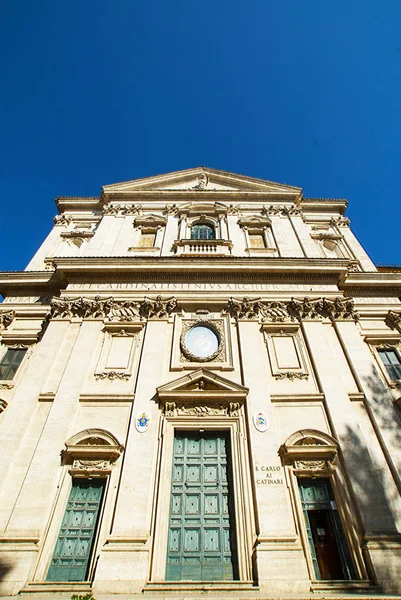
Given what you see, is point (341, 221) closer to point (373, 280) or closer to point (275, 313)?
point (373, 280)

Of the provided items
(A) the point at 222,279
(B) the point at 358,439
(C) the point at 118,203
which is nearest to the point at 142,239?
(C) the point at 118,203

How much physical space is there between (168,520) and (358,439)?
5.69 metres

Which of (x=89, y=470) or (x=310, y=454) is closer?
(x=89, y=470)

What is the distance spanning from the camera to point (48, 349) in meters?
12.2

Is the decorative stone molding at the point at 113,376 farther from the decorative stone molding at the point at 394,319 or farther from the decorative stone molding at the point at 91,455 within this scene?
the decorative stone molding at the point at 394,319

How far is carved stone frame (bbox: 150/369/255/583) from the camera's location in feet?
27.8

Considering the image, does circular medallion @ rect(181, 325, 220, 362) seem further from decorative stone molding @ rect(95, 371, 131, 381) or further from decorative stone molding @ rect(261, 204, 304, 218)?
decorative stone molding @ rect(261, 204, 304, 218)

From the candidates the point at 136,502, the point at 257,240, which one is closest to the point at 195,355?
the point at 136,502

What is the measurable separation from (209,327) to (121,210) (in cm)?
992

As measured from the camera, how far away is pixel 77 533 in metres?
8.82

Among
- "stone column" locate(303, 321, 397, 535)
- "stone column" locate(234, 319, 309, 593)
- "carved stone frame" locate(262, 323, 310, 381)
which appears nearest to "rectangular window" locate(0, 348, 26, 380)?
"stone column" locate(234, 319, 309, 593)

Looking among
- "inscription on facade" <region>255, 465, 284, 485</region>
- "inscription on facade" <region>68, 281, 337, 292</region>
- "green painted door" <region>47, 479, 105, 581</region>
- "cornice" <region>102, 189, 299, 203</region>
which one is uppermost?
"cornice" <region>102, 189, 299, 203</region>

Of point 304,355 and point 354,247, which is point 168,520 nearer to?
point 304,355

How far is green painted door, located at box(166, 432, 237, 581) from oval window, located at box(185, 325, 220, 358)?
2.87 metres
